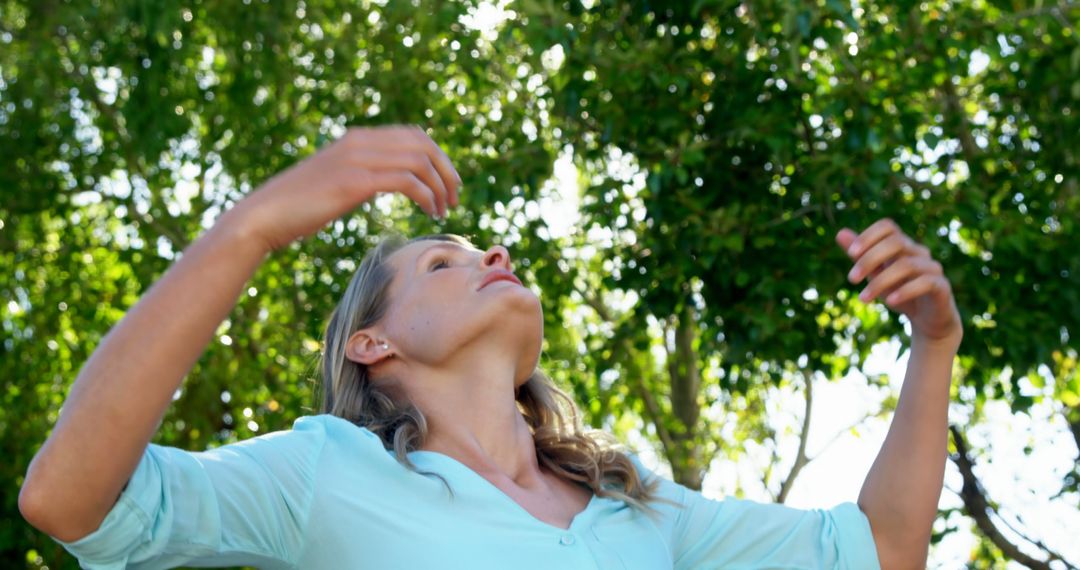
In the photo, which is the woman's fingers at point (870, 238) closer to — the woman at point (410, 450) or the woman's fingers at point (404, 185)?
the woman at point (410, 450)

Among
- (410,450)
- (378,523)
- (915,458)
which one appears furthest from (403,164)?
(915,458)

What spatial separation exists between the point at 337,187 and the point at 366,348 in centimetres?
101

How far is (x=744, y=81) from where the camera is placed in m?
5.78

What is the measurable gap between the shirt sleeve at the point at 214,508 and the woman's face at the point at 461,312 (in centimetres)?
36

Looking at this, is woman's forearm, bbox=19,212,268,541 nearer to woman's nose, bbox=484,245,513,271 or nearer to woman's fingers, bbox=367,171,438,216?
woman's fingers, bbox=367,171,438,216

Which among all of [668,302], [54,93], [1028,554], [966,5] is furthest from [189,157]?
[1028,554]

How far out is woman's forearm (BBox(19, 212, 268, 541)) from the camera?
5.38 ft

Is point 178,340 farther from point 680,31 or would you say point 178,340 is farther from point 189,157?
point 189,157

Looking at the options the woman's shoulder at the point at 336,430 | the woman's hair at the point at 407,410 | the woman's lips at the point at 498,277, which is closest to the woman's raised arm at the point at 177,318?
the woman's shoulder at the point at 336,430

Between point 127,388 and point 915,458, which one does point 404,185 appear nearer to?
point 127,388

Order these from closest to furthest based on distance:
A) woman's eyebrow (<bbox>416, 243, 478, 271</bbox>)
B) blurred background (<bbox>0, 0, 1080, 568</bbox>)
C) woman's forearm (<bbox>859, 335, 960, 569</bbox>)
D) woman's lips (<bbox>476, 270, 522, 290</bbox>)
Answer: woman's forearm (<bbox>859, 335, 960, 569</bbox>) → woman's lips (<bbox>476, 270, 522, 290</bbox>) → woman's eyebrow (<bbox>416, 243, 478, 271</bbox>) → blurred background (<bbox>0, 0, 1080, 568</bbox>)

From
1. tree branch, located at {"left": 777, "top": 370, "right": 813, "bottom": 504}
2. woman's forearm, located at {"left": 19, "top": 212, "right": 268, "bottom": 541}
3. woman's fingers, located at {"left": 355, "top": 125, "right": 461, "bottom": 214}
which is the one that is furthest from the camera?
tree branch, located at {"left": 777, "top": 370, "right": 813, "bottom": 504}

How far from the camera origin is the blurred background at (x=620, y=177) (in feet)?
18.2

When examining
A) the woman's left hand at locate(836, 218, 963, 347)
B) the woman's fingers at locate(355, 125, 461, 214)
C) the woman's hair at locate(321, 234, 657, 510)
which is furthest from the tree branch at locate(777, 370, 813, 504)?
the woman's fingers at locate(355, 125, 461, 214)
